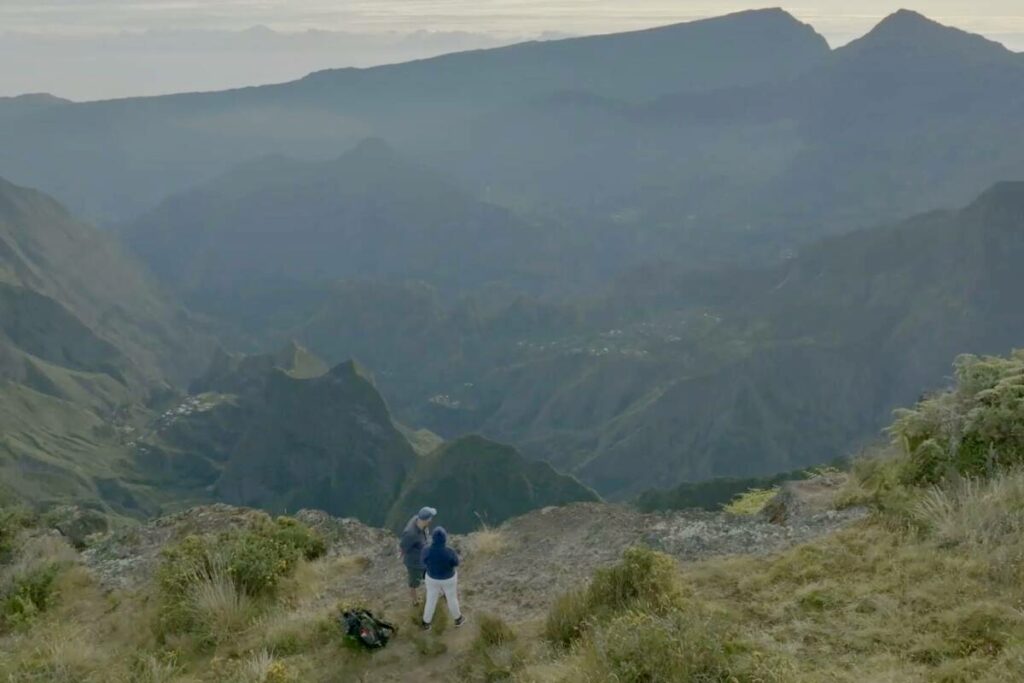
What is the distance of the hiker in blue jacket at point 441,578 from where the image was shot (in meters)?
10.7

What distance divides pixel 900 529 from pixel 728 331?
185 metres

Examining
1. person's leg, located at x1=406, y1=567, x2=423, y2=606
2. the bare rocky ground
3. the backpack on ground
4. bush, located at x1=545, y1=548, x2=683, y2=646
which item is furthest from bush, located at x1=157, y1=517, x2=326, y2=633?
bush, located at x1=545, y1=548, x2=683, y2=646

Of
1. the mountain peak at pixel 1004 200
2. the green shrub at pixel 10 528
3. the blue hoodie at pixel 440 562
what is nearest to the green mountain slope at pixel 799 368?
the mountain peak at pixel 1004 200

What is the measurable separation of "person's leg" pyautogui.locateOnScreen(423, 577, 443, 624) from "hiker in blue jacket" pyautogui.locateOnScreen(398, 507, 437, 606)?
2.20ft

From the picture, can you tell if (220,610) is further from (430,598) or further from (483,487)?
(483,487)

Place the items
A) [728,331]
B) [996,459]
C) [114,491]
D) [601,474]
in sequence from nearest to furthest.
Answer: [996,459] → [114,491] → [601,474] → [728,331]

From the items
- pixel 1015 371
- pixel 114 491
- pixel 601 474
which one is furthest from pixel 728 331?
pixel 1015 371

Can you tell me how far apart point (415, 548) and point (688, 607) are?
4.30 metres

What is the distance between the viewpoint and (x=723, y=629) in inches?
318

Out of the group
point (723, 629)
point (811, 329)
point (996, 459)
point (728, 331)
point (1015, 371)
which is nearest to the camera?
point (723, 629)

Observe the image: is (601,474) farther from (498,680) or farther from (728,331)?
(498,680)

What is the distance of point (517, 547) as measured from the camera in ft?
46.2

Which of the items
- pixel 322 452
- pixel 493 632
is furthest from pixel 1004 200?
pixel 493 632

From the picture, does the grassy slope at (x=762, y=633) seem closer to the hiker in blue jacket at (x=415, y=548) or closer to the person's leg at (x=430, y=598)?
the person's leg at (x=430, y=598)
